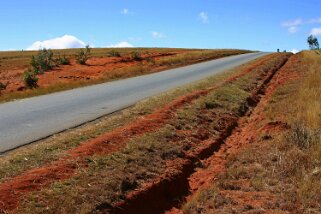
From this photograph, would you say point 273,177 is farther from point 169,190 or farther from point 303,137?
point 303,137

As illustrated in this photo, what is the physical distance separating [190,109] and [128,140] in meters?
3.90

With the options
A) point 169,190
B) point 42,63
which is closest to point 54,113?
point 169,190

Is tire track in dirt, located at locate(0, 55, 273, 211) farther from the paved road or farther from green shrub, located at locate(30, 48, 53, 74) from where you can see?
green shrub, located at locate(30, 48, 53, 74)

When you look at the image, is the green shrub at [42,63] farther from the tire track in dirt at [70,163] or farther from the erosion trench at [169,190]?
the erosion trench at [169,190]

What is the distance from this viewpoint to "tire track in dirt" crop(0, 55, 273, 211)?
227 inches

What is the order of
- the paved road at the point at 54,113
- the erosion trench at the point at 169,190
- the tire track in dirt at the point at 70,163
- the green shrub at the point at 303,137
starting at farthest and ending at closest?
the paved road at the point at 54,113, the green shrub at the point at 303,137, the erosion trench at the point at 169,190, the tire track in dirt at the point at 70,163

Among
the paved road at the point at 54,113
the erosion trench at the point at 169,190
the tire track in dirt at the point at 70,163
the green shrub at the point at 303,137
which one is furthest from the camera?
the paved road at the point at 54,113

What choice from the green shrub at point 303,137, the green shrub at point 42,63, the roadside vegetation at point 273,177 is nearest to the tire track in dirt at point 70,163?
the roadside vegetation at point 273,177

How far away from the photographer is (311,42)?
322ft

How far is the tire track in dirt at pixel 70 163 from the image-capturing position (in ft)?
18.9

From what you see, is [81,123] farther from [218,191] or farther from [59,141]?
[218,191]

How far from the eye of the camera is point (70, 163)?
705 cm

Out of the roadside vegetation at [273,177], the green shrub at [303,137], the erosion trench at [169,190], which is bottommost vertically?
the erosion trench at [169,190]

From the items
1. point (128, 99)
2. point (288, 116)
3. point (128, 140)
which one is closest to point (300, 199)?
point (128, 140)
